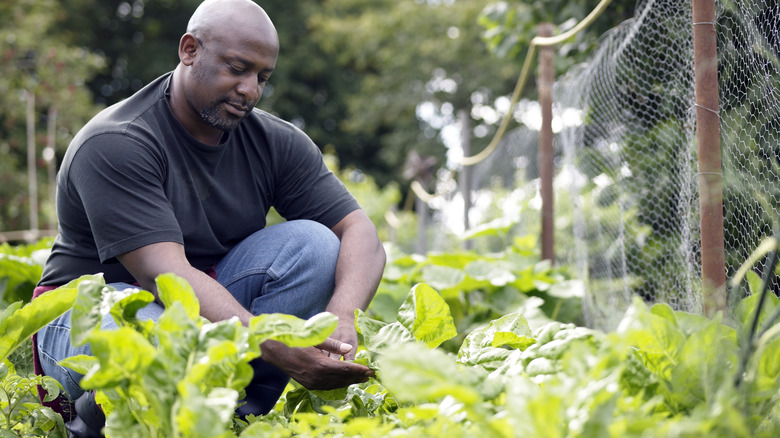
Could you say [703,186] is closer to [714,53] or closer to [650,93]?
[714,53]

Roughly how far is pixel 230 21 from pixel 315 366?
0.90 metres

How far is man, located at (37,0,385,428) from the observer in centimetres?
159

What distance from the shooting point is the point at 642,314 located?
3.45ft

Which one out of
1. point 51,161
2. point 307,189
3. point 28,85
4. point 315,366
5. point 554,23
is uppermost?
point 554,23

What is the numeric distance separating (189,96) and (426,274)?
4.12 feet

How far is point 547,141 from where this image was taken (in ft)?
11.6

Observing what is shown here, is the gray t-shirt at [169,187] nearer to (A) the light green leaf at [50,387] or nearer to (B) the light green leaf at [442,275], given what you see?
(A) the light green leaf at [50,387]

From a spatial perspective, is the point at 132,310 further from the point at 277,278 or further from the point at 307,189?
the point at 307,189

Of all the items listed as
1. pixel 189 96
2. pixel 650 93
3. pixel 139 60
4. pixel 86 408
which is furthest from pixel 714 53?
pixel 139 60

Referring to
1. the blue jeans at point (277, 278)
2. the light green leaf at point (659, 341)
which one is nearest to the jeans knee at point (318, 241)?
the blue jeans at point (277, 278)

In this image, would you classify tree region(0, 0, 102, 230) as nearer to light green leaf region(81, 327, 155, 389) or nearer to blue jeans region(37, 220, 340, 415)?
blue jeans region(37, 220, 340, 415)

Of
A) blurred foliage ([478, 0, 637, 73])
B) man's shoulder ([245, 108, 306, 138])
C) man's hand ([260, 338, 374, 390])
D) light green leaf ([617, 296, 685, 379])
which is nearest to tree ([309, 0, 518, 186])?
blurred foliage ([478, 0, 637, 73])

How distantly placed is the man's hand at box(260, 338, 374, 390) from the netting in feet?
3.12

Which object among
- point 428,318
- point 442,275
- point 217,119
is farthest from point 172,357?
point 442,275
